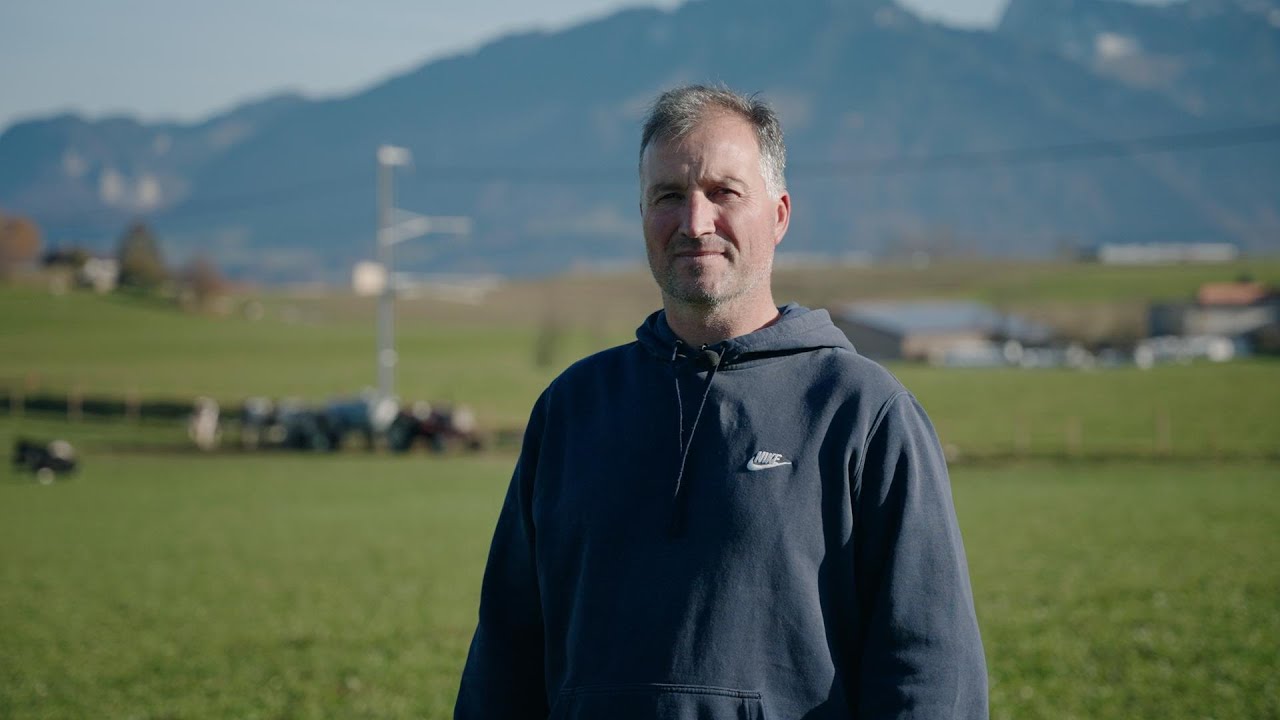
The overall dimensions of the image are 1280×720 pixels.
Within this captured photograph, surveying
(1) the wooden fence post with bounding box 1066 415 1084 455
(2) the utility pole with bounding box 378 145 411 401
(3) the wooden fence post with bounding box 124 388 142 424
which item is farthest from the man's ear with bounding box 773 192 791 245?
(3) the wooden fence post with bounding box 124 388 142 424

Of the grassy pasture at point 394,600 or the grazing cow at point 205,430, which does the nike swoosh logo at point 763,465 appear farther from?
the grazing cow at point 205,430

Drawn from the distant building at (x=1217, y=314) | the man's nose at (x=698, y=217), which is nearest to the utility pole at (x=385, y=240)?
the man's nose at (x=698, y=217)

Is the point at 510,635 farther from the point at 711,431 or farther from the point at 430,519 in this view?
the point at 430,519

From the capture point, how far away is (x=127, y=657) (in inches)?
424

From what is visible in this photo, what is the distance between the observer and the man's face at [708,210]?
10.6 feet

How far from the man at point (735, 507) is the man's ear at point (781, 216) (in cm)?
3

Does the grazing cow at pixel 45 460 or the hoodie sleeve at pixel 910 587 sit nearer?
the hoodie sleeve at pixel 910 587

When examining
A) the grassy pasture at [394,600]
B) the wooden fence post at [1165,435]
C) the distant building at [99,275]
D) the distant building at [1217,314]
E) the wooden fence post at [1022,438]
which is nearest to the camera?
the grassy pasture at [394,600]

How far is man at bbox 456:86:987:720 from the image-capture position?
3041mm

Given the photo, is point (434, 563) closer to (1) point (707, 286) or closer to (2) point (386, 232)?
(1) point (707, 286)

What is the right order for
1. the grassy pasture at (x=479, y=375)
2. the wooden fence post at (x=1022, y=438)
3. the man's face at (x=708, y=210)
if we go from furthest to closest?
the grassy pasture at (x=479, y=375) → the wooden fence post at (x=1022, y=438) → the man's face at (x=708, y=210)

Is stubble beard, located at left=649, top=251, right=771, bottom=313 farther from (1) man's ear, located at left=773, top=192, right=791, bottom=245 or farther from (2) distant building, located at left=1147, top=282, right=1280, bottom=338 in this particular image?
(2) distant building, located at left=1147, top=282, right=1280, bottom=338

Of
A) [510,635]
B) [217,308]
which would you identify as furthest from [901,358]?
[510,635]

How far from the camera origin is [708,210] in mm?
3252
